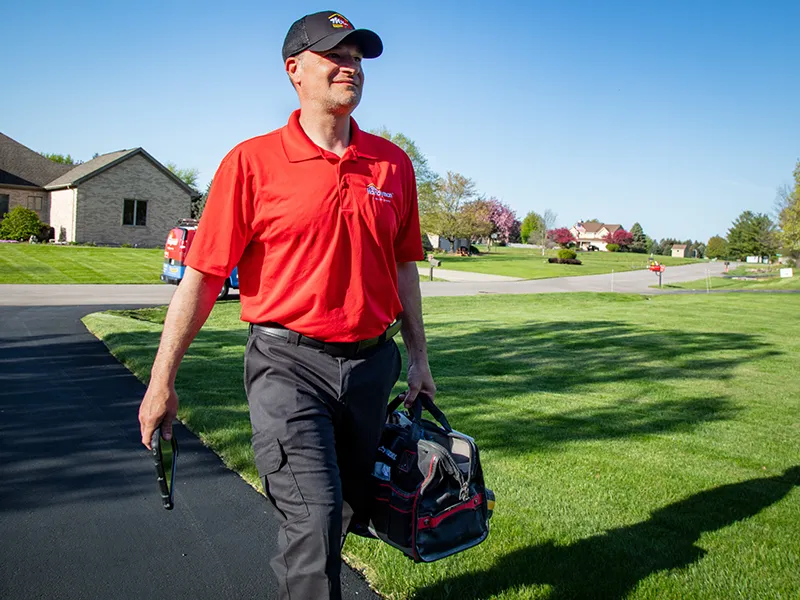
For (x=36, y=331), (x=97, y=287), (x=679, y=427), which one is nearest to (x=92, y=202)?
(x=97, y=287)

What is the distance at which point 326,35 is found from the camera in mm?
2654

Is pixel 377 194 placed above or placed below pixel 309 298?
above

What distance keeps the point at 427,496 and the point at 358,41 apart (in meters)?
1.76

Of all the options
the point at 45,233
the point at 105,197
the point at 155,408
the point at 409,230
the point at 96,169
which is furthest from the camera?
the point at 45,233

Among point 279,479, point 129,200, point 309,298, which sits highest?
point 129,200

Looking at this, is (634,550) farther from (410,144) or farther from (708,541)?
(410,144)

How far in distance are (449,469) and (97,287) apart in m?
20.3

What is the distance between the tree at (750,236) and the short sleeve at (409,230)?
92.4m

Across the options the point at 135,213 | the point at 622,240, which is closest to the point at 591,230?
the point at 622,240

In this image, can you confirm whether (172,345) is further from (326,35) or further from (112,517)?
(112,517)

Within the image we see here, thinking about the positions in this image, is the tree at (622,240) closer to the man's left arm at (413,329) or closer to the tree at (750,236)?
the tree at (750,236)

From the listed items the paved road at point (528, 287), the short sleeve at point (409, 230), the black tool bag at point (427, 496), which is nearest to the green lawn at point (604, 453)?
the black tool bag at point (427, 496)

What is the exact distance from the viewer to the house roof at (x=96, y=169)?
37.2 m

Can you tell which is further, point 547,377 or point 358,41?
point 547,377
